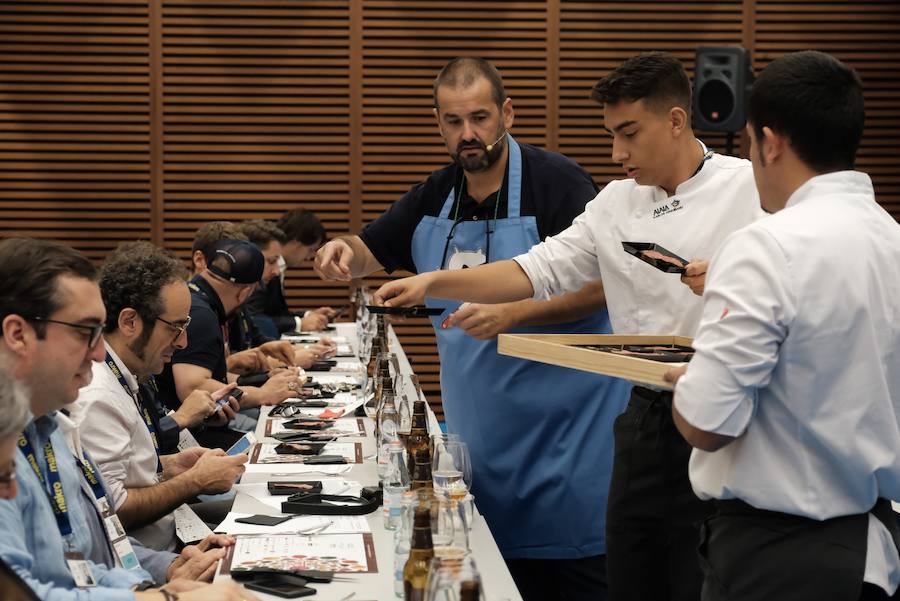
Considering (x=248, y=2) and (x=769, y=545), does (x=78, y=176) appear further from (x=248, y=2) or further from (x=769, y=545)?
(x=769, y=545)

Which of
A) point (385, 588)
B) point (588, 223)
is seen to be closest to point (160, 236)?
point (588, 223)

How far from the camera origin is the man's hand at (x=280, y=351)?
19.2 ft

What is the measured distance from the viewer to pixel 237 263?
17.4ft

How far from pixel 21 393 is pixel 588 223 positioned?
168cm

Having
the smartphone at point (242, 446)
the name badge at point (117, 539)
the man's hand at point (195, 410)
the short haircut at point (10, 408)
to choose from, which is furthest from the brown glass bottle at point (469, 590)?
the man's hand at point (195, 410)

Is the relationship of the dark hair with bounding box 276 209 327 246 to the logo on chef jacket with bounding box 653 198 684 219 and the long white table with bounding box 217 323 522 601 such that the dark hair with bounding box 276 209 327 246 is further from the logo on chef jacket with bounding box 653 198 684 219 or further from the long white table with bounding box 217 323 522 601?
the logo on chef jacket with bounding box 653 198 684 219

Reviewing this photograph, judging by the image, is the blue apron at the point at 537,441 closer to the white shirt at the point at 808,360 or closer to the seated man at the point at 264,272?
the white shirt at the point at 808,360

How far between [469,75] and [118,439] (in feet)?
5.16

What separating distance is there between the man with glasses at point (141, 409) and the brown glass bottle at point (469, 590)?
5.57 feet

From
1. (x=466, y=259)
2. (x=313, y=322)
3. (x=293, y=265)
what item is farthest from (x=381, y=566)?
(x=293, y=265)

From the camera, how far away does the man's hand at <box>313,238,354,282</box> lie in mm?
3383

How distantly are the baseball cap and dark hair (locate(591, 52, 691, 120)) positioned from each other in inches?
120

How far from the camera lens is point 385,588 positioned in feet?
7.02

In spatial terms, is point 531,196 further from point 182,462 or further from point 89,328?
point 89,328
